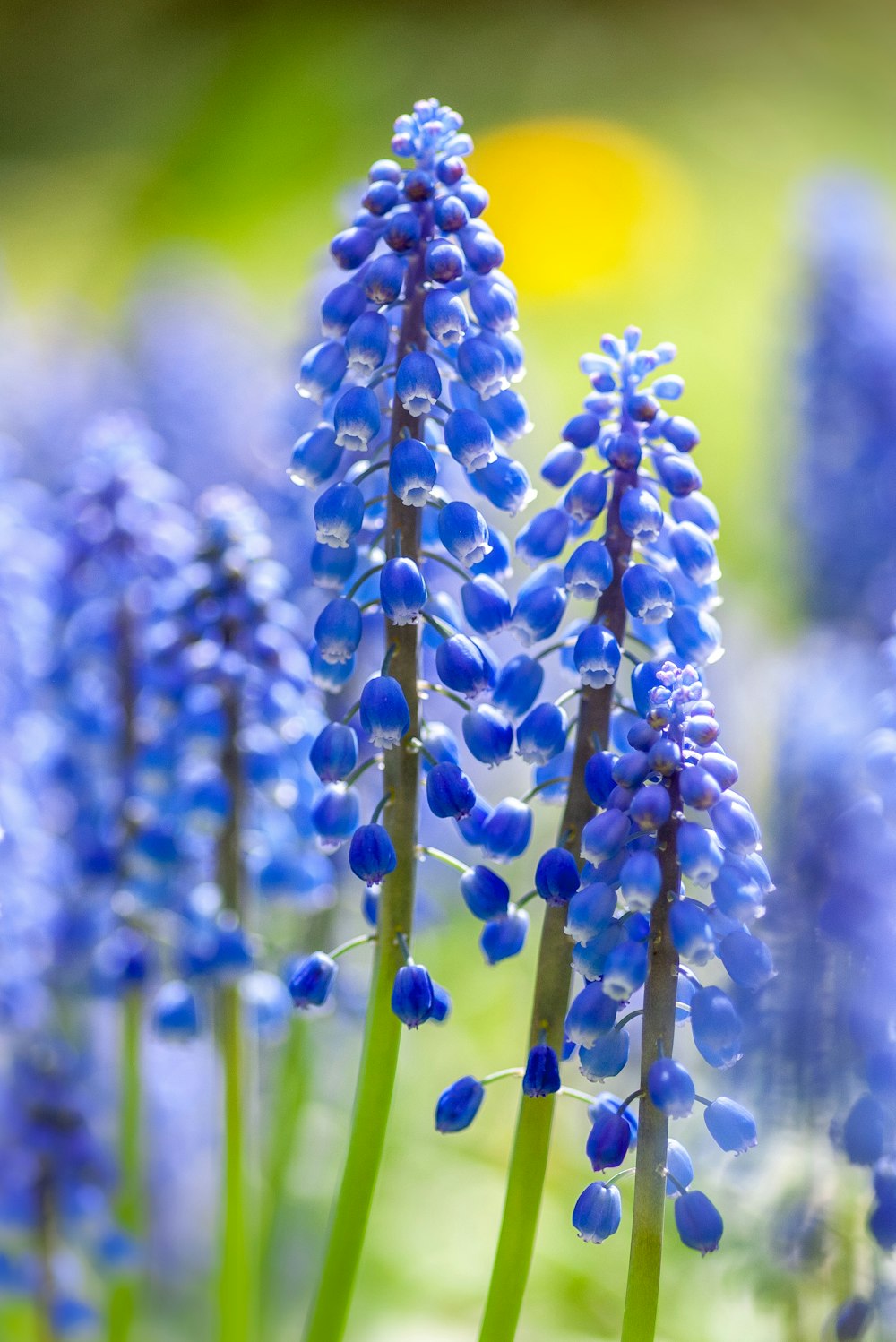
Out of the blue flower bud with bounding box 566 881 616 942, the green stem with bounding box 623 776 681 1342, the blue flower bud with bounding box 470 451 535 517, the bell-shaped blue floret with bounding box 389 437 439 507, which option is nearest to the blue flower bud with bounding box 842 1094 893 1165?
the green stem with bounding box 623 776 681 1342

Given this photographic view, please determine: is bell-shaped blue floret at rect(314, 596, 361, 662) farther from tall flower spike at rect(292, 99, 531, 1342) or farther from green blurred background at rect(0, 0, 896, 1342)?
green blurred background at rect(0, 0, 896, 1342)

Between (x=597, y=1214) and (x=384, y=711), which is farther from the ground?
(x=384, y=711)

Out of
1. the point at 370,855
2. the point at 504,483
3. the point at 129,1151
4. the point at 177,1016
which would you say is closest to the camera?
the point at 370,855

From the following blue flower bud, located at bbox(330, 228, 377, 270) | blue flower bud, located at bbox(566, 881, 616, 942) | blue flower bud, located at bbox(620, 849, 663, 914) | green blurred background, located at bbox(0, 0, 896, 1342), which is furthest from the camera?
green blurred background, located at bbox(0, 0, 896, 1342)

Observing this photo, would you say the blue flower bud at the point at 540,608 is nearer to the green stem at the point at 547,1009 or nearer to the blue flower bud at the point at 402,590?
the green stem at the point at 547,1009

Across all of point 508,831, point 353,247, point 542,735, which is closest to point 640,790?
point 542,735

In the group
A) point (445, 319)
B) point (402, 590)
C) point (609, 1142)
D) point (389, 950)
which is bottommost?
point (609, 1142)

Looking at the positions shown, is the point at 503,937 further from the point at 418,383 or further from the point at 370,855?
the point at 418,383

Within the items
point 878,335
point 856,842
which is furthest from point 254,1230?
point 878,335
